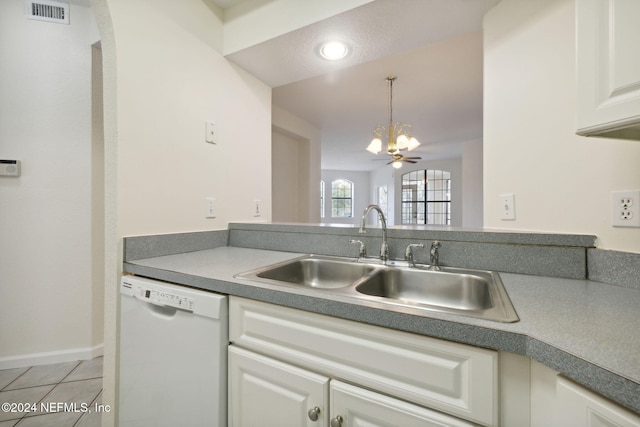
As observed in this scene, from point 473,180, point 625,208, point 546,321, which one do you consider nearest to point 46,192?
point 546,321

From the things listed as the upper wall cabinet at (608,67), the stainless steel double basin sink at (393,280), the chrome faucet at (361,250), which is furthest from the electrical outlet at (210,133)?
the upper wall cabinet at (608,67)

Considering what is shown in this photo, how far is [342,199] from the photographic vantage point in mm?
9984

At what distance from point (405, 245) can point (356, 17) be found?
1143mm

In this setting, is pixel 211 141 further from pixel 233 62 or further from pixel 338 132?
pixel 338 132

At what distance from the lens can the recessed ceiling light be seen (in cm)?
154

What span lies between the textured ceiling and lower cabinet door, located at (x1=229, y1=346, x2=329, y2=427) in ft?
5.05

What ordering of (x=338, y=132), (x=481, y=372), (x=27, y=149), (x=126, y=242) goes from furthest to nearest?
(x=338, y=132), (x=27, y=149), (x=126, y=242), (x=481, y=372)

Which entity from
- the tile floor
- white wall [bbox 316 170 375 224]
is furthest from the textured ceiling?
white wall [bbox 316 170 375 224]

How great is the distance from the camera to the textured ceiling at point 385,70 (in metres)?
1.33

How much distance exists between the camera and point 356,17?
1305mm

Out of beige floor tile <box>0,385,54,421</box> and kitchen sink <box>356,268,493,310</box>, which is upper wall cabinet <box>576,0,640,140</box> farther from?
beige floor tile <box>0,385,54,421</box>

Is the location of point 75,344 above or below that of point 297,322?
below

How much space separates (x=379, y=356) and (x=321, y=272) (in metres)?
0.67

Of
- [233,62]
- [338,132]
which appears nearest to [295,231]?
[233,62]
